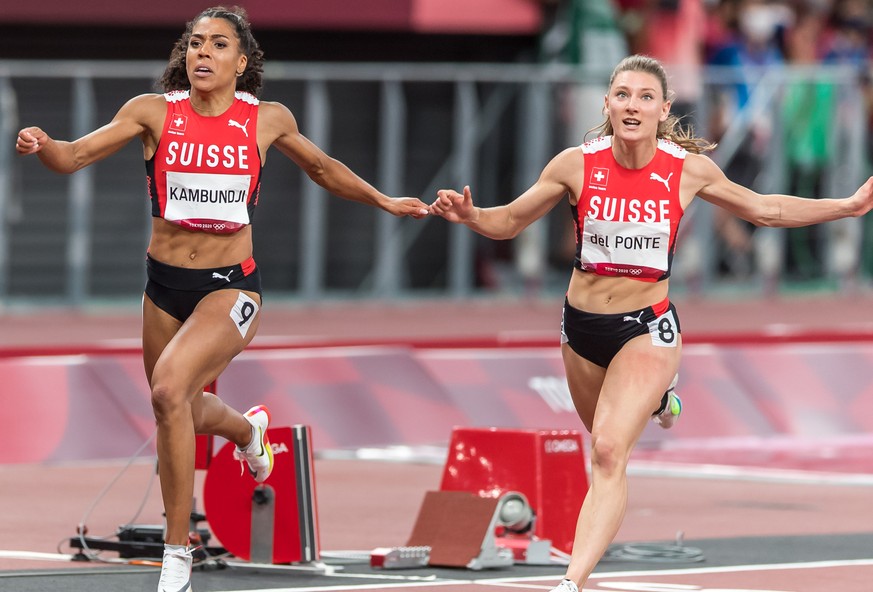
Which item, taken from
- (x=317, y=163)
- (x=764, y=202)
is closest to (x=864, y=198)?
(x=764, y=202)

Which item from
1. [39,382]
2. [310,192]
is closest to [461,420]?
[39,382]

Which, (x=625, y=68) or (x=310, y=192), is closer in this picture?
(x=625, y=68)

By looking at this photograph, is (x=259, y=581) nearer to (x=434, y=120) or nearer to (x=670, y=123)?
(x=670, y=123)

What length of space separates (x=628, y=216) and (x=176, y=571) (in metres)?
2.49

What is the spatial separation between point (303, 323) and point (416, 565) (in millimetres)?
8220

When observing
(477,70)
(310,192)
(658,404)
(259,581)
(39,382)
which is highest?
(477,70)

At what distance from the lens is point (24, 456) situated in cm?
1360

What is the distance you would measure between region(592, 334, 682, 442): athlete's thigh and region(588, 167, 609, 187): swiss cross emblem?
2.30 feet

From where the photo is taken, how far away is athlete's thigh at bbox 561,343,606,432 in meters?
9.23

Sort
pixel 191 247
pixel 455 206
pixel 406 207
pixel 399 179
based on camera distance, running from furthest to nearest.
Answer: pixel 399 179 → pixel 406 207 → pixel 191 247 → pixel 455 206

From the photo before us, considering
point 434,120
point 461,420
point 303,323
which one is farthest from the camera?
point 434,120

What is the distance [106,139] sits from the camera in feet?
30.7

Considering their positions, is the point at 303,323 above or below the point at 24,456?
above

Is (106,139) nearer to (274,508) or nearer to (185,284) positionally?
(185,284)
